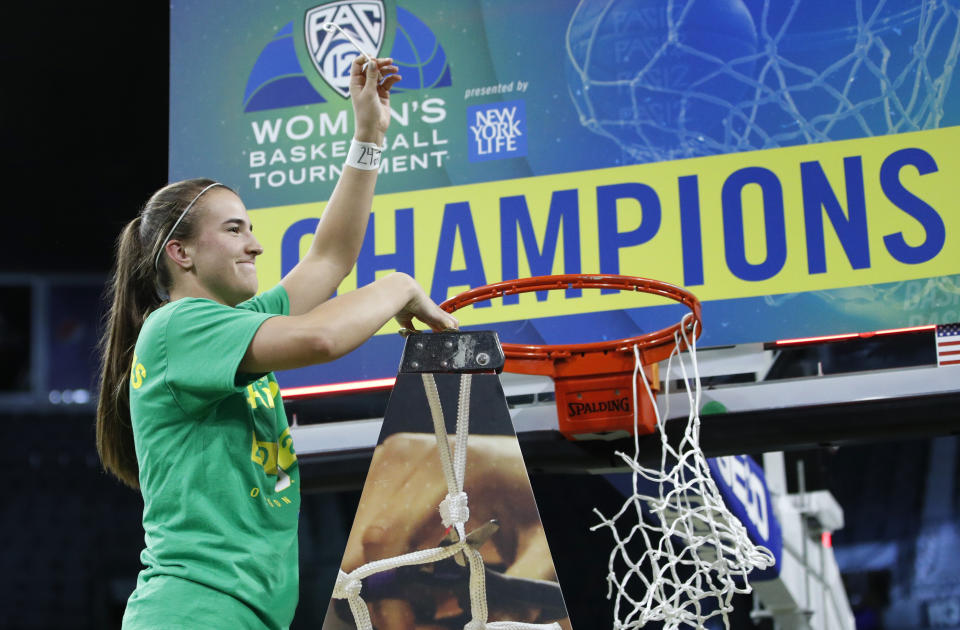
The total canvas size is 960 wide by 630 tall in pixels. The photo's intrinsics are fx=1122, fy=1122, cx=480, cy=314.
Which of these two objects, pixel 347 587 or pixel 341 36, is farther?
pixel 341 36

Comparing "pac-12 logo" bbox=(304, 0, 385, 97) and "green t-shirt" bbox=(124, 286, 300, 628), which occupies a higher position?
"pac-12 logo" bbox=(304, 0, 385, 97)

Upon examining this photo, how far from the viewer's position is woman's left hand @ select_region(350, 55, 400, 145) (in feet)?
5.11

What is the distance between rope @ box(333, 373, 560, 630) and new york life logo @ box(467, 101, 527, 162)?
995mm

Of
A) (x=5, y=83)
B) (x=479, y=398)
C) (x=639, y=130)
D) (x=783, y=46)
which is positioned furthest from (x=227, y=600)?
(x=5, y=83)

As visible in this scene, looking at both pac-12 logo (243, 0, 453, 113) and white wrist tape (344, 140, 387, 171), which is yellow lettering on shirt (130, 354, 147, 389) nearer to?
white wrist tape (344, 140, 387, 171)

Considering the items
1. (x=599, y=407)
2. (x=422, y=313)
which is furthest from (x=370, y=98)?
(x=599, y=407)

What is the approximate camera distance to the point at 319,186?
236cm

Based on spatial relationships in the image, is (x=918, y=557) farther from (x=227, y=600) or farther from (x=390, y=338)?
(x=227, y=600)

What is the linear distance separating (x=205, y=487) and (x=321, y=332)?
25cm

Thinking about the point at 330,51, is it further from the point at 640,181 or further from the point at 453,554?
the point at 453,554

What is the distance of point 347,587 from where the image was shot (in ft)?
4.30

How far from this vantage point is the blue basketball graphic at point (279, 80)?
2443 mm

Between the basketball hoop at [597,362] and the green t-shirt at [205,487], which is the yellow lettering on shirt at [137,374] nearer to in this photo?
the green t-shirt at [205,487]

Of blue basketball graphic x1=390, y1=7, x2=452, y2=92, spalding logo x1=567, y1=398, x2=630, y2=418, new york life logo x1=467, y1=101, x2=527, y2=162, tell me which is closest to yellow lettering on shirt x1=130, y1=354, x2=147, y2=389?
spalding logo x1=567, y1=398, x2=630, y2=418
